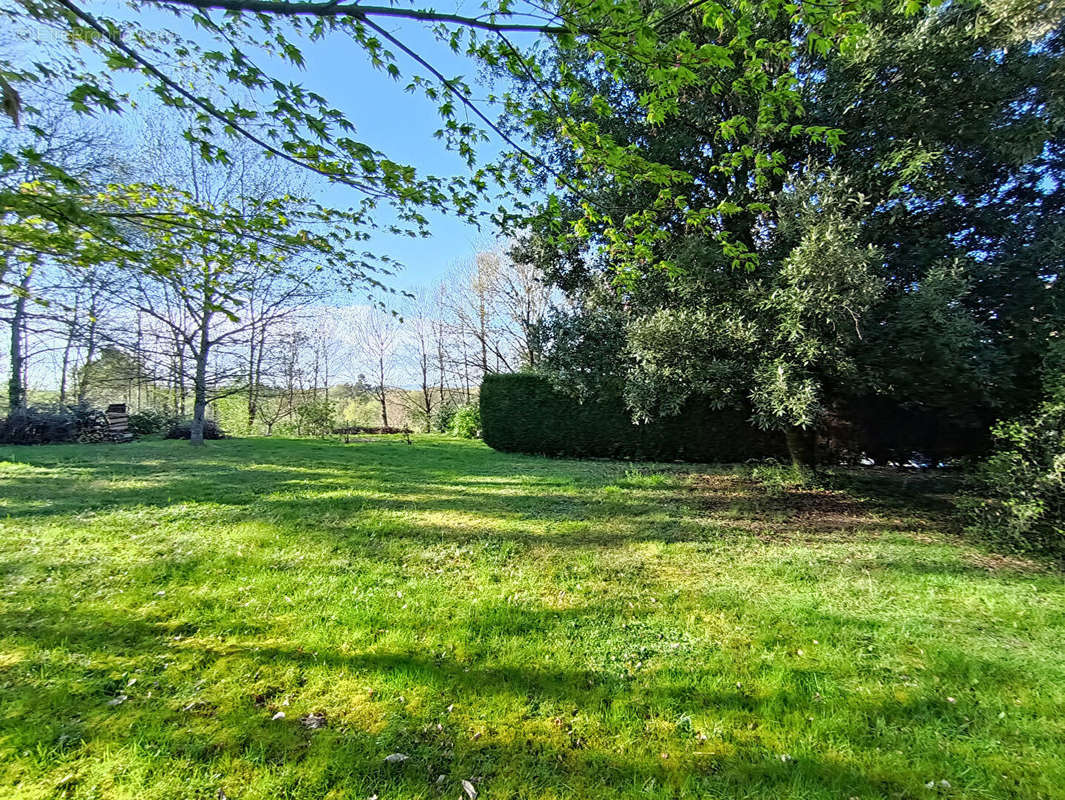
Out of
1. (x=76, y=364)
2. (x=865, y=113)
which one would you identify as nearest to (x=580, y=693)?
(x=865, y=113)

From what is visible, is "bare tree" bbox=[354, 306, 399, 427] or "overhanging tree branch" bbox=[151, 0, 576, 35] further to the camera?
"bare tree" bbox=[354, 306, 399, 427]

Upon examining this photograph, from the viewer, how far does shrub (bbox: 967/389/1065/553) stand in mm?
4223

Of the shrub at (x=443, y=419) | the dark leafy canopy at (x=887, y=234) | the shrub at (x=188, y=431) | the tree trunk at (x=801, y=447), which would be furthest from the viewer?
the shrub at (x=443, y=419)

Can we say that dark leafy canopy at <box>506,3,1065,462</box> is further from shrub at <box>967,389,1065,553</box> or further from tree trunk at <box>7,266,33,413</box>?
tree trunk at <box>7,266,33,413</box>

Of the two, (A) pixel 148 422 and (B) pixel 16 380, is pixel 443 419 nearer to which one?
(A) pixel 148 422

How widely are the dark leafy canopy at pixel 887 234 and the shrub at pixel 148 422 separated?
17.7 metres

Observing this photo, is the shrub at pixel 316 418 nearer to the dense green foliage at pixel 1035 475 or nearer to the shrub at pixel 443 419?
the shrub at pixel 443 419

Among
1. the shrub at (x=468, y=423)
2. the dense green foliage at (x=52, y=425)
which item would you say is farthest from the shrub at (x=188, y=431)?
the shrub at (x=468, y=423)

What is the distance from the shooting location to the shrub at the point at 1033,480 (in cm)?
422

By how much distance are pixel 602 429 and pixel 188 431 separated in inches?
568

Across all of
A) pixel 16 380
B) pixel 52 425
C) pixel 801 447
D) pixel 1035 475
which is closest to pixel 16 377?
pixel 16 380

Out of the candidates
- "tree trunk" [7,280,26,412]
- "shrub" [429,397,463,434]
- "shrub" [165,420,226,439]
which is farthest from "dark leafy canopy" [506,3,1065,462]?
"tree trunk" [7,280,26,412]

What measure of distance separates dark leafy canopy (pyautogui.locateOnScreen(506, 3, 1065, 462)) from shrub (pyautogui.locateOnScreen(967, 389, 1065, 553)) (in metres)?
1.24

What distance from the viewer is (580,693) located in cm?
233
